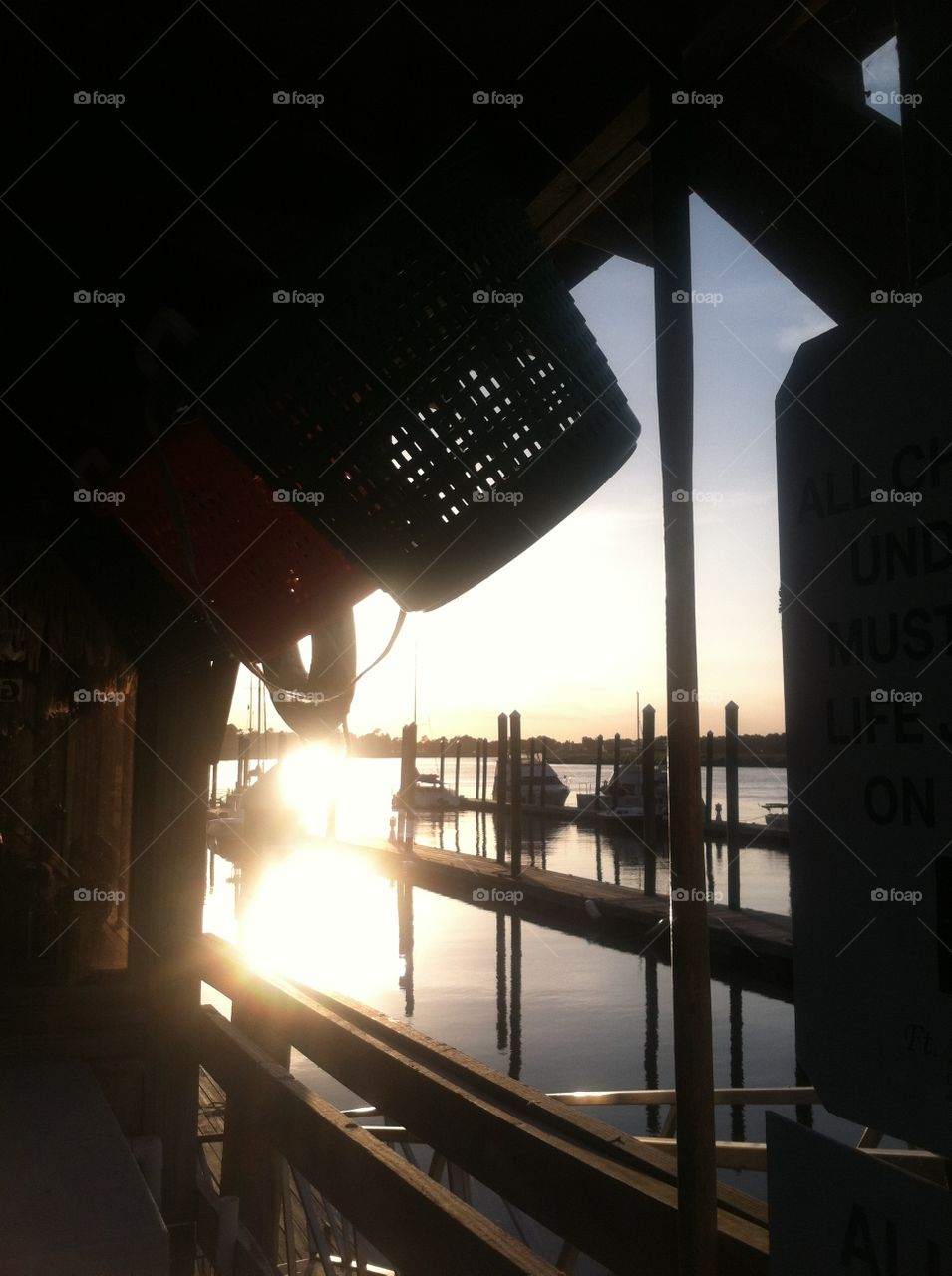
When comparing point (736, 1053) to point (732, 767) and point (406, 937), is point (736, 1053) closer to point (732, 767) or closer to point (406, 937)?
point (406, 937)

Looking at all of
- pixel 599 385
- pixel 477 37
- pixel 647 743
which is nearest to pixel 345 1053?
pixel 599 385

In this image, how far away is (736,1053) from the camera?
44.4ft

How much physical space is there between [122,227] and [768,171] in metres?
1.24

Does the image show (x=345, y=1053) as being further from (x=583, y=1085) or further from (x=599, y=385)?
(x=583, y=1085)

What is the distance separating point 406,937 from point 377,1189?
21.4 metres

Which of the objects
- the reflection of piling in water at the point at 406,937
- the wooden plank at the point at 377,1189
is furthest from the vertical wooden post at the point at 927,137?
the reflection of piling in water at the point at 406,937

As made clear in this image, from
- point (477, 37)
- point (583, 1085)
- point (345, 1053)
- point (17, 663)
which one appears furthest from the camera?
point (583, 1085)

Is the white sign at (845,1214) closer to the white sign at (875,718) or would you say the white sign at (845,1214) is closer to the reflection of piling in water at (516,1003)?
the white sign at (875,718)

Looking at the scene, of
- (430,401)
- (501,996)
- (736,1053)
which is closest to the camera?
(430,401)

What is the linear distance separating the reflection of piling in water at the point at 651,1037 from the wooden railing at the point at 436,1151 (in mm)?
9301

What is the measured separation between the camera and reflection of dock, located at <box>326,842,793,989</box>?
16013mm

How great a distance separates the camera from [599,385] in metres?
1.27

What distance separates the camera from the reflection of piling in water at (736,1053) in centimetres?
1130

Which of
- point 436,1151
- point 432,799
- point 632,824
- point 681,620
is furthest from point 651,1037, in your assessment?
point 432,799
